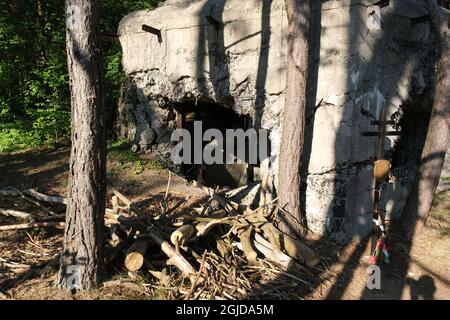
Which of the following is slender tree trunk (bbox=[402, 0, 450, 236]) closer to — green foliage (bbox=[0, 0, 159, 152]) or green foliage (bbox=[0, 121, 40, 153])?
green foliage (bbox=[0, 0, 159, 152])

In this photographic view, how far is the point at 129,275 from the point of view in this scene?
423 centimetres

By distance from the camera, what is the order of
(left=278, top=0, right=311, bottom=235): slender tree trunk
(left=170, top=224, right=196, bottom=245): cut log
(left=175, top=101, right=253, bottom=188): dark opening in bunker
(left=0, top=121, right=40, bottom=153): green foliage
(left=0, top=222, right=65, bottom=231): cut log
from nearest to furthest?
(left=170, top=224, right=196, bottom=245): cut log, (left=0, top=222, right=65, bottom=231): cut log, (left=278, top=0, right=311, bottom=235): slender tree trunk, (left=175, top=101, right=253, bottom=188): dark opening in bunker, (left=0, top=121, right=40, bottom=153): green foliage

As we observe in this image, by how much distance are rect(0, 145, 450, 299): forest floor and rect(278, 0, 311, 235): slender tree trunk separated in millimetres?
606

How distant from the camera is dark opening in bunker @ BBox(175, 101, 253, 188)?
28.1ft

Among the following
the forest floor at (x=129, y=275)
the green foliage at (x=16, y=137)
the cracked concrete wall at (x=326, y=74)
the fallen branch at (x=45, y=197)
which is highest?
the cracked concrete wall at (x=326, y=74)

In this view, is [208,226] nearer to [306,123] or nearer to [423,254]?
[306,123]

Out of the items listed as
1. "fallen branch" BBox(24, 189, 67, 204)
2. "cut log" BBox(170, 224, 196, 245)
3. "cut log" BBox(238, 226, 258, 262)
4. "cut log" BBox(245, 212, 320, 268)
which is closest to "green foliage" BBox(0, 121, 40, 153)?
"fallen branch" BBox(24, 189, 67, 204)

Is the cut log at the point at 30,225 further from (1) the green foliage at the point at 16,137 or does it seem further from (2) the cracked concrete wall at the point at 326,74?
(1) the green foliage at the point at 16,137

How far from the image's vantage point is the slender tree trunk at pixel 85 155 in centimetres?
357

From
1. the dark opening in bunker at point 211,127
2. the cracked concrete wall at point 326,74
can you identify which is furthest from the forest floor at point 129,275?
the dark opening in bunker at point 211,127

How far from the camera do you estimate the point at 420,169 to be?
605cm

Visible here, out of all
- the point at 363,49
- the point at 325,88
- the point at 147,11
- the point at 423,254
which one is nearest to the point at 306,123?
→ the point at 325,88

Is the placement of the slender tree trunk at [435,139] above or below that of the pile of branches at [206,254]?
above

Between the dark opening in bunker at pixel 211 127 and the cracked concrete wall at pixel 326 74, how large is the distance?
933mm
